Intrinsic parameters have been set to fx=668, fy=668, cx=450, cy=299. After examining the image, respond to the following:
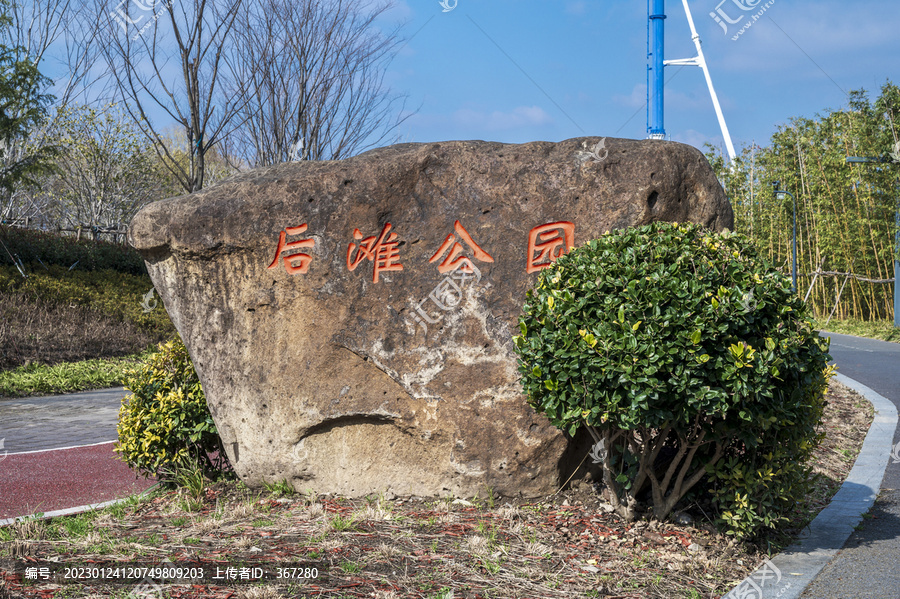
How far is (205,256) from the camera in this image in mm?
4809

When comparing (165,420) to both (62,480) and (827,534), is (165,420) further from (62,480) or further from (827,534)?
(827,534)

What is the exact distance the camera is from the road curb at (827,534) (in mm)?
3473

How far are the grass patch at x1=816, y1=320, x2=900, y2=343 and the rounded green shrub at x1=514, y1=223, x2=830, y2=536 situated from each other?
14.1m

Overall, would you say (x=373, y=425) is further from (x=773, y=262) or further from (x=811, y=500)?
(x=811, y=500)

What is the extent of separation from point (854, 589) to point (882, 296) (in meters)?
19.5

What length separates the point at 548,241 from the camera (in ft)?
14.9

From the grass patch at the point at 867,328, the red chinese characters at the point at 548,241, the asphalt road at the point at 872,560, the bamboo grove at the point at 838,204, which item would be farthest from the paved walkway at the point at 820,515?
the bamboo grove at the point at 838,204

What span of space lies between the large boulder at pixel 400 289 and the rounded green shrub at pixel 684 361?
22.3 inches

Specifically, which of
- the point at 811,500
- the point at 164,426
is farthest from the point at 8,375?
the point at 811,500

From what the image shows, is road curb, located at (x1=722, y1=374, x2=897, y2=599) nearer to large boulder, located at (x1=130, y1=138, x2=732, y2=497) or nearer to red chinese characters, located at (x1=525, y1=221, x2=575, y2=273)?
large boulder, located at (x1=130, y1=138, x2=732, y2=497)

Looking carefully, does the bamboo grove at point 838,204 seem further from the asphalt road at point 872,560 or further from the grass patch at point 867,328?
the asphalt road at point 872,560

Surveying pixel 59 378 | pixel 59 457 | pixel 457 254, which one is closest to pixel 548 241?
pixel 457 254

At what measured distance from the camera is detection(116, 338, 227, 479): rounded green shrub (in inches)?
197

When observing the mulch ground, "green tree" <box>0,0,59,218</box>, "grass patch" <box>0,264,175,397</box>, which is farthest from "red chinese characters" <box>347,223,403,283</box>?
"green tree" <box>0,0,59,218</box>
